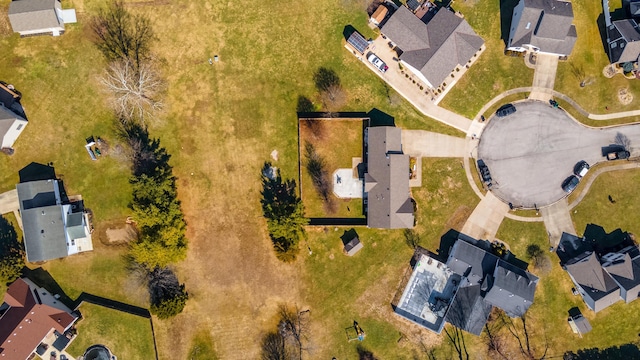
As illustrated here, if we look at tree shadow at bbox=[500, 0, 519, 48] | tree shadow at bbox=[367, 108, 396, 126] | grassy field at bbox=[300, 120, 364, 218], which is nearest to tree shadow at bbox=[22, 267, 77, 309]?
grassy field at bbox=[300, 120, 364, 218]

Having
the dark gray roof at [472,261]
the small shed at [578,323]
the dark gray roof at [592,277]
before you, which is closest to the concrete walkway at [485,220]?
the dark gray roof at [472,261]

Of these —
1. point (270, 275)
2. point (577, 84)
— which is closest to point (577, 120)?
point (577, 84)

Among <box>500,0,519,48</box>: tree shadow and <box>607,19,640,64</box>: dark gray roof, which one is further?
<box>500,0,519,48</box>: tree shadow

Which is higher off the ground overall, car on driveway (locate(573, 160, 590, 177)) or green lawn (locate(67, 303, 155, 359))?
car on driveway (locate(573, 160, 590, 177))

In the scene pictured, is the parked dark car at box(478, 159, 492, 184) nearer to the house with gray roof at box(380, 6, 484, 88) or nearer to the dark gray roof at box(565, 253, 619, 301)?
the house with gray roof at box(380, 6, 484, 88)

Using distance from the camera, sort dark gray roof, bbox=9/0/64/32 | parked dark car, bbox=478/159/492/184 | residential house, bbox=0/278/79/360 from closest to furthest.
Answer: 1. residential house, bbox=0/278/79/360
2. dark gray roof, bbox=9/0/64/32
3. parked dark car, bbox=478/159/492/184

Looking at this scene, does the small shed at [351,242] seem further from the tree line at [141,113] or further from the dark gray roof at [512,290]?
the tree line at [141,113]
